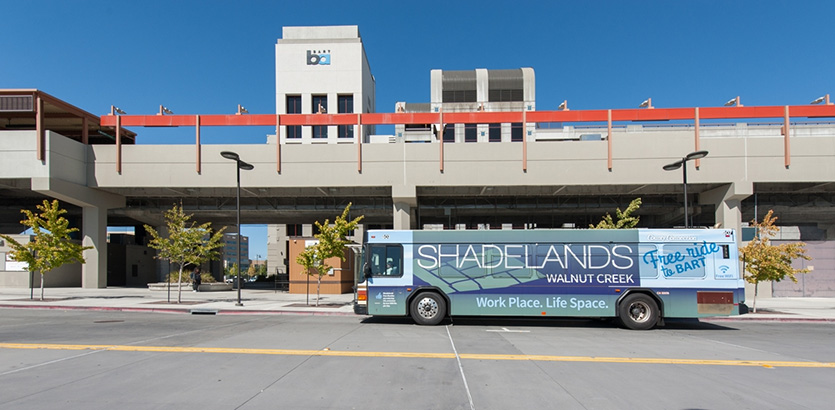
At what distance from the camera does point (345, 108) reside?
52281 mm

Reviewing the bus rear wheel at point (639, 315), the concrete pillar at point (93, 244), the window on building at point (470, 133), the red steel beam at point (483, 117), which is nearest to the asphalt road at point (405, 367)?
the bus rear wheel at point (639, 315)

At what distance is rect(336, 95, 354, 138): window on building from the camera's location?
2037 inches

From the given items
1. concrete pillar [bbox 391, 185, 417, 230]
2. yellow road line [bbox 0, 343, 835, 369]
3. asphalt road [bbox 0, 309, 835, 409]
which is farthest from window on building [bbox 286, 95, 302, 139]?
yellow road line [bbox 0, 343, 835, 369]

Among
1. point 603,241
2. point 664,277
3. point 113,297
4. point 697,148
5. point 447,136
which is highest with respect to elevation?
point 447,136

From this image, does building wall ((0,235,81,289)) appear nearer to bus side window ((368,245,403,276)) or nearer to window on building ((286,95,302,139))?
bus side window ((368,245,403,276))

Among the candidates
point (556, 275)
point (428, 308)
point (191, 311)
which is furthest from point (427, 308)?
point (191, 311)

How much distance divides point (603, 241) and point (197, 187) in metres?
21.7

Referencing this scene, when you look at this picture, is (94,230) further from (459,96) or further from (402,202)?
(459,96)

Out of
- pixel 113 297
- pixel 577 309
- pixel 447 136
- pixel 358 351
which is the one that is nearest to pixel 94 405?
pixel 358 351

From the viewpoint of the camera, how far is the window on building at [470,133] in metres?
51.1

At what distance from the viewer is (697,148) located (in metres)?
26.0

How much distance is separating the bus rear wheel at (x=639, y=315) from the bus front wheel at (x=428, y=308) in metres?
4.98

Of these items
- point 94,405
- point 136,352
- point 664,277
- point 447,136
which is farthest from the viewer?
point 447,136

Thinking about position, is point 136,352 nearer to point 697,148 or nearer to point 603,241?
point 603,241
